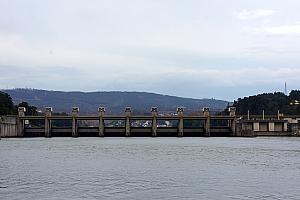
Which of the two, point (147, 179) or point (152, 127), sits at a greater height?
point (152, 127)

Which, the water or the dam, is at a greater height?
the dam

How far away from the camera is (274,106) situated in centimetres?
19612

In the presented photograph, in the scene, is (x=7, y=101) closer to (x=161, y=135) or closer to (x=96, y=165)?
(x=161, y=135)

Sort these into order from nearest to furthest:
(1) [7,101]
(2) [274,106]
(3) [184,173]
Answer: (3) [184,173] → (1) [7,101] → (2) [274,106]

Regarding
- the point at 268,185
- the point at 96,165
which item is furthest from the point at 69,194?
the point at 96,165

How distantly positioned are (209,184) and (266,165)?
51.8ft

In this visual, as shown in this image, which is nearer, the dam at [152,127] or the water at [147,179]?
the water at [147,179]

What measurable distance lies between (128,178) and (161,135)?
103 meters

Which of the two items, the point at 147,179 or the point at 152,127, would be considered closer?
the point at 147,179

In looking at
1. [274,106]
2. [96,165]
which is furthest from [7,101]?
[96,165]

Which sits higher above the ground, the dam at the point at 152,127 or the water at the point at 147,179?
the dam at the point at 152,127

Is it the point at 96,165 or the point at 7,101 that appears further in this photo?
the point at 7,101

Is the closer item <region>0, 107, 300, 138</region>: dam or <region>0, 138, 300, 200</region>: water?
<region>0, 138, 300, 200</region>: water

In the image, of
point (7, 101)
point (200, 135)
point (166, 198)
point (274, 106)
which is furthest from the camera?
point (274, 106)
